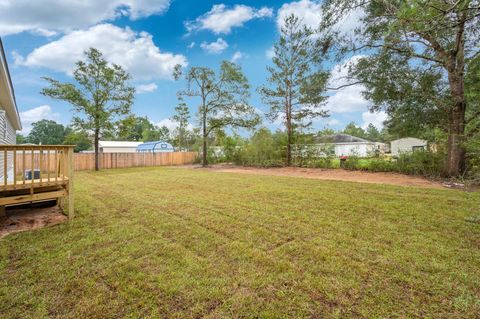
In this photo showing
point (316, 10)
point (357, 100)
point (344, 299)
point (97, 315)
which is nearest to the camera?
point (97, 315)

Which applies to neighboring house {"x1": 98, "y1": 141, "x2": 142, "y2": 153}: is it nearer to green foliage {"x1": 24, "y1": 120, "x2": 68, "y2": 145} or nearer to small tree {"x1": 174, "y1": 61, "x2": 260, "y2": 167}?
small tree {"x1": 174, "y1": 61, "x2": 260, "y2": 167}

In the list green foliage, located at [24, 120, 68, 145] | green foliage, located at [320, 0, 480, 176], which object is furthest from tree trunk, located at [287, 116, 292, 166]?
green foliage, located at [24, 120, 68, 145]

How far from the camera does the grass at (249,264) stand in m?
1.60

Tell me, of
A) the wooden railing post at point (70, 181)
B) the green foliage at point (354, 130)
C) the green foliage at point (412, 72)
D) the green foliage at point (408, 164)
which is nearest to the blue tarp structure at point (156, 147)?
the green foliage at point (408, 164)

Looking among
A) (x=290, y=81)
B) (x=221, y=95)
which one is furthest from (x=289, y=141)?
(x=221, y=95)

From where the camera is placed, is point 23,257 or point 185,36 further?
point 185,36

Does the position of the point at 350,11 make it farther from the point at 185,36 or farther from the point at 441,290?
the point at 185,36

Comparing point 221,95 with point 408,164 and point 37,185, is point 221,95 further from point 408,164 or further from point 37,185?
point 37,185

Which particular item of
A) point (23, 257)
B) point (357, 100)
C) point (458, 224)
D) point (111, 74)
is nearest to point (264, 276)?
point (23, 257)

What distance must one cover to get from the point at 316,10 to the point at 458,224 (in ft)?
21.2

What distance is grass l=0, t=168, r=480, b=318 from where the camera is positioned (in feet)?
5.24

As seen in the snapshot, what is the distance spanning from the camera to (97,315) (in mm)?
1515

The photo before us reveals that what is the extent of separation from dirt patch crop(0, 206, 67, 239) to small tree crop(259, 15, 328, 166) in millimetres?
10444

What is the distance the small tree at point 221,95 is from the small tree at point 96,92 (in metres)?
3.44
